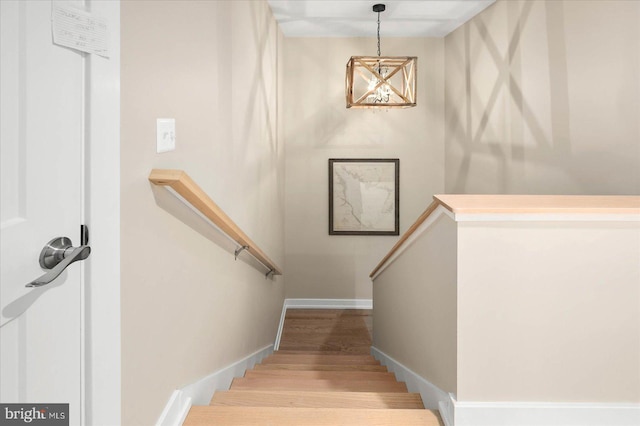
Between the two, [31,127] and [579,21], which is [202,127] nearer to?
[31,127]

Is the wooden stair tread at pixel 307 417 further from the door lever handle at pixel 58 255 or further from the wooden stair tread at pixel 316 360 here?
the wooden stair tread at pixel 316 360

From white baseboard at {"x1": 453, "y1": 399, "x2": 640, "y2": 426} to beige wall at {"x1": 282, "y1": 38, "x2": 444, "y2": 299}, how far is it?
11.9ft

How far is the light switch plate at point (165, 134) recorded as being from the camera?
159cm

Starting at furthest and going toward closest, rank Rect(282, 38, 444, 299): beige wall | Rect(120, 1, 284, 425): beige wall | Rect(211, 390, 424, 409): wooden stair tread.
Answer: Rect(282, 38, 444, 299): beige wall < Rect(211, 390, 424, 409): wooden stair tread < Rect(120, 1, 284, 425): beige wall

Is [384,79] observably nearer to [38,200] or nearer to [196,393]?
[196,393]

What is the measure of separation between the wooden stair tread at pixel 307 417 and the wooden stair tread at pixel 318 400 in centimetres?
18

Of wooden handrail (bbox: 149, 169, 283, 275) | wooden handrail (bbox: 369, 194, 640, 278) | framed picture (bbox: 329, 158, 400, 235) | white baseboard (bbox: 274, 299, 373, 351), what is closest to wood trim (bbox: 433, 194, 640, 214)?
wooden handrail (bbox: 369, 194, 640, 278)

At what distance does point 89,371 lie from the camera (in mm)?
1185

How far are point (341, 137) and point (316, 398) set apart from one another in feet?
11.8

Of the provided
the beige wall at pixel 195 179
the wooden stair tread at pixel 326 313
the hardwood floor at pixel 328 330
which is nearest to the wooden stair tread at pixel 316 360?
the beige wall at pixel 195 179

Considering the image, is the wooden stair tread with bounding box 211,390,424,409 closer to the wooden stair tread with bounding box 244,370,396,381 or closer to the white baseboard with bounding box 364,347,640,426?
the white baseboard with bounding box 364,347,640,426

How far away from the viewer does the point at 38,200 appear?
1.01 meters

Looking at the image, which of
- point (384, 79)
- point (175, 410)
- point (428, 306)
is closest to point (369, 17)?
point (384, 79)

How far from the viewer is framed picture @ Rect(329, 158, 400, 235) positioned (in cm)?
528
